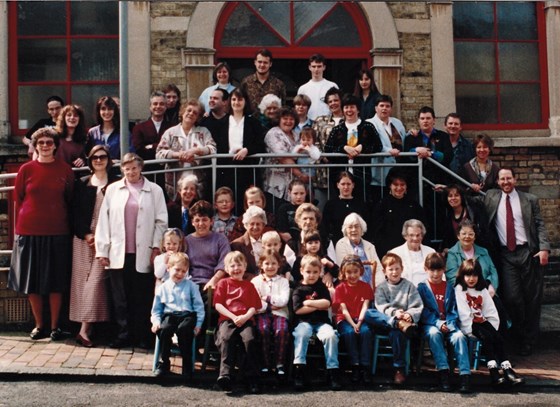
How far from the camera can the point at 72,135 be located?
26.0 feet

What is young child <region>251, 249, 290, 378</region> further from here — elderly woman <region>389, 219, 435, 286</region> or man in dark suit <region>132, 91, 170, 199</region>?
man in dark suit <region>132, 91, 170, 199</region>

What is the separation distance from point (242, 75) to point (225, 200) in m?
3.56

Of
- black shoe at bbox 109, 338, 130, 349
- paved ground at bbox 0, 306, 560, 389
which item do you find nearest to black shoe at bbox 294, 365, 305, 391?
paved ground at bbox 0, 306, 560, 389

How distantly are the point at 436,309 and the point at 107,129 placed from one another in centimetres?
378

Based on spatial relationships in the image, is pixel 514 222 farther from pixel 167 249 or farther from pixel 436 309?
pixel 167 249

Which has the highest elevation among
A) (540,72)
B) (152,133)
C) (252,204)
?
(540,72)

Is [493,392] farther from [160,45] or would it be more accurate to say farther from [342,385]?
[160,45]

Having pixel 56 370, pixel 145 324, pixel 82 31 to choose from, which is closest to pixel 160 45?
pixel 82 31

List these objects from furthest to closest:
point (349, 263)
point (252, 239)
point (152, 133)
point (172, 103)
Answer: point (172, 103), point (152, 133), point (252, 239), point (349, 263)

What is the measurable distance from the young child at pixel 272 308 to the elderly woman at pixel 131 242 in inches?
43.5

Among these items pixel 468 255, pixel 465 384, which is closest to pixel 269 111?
pixel 468 255

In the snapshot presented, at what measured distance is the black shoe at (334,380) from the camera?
241 inches

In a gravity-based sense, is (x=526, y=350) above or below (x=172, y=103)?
below

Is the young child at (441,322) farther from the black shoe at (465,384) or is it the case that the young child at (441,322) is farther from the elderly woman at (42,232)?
the elderly woman at (42,232)
